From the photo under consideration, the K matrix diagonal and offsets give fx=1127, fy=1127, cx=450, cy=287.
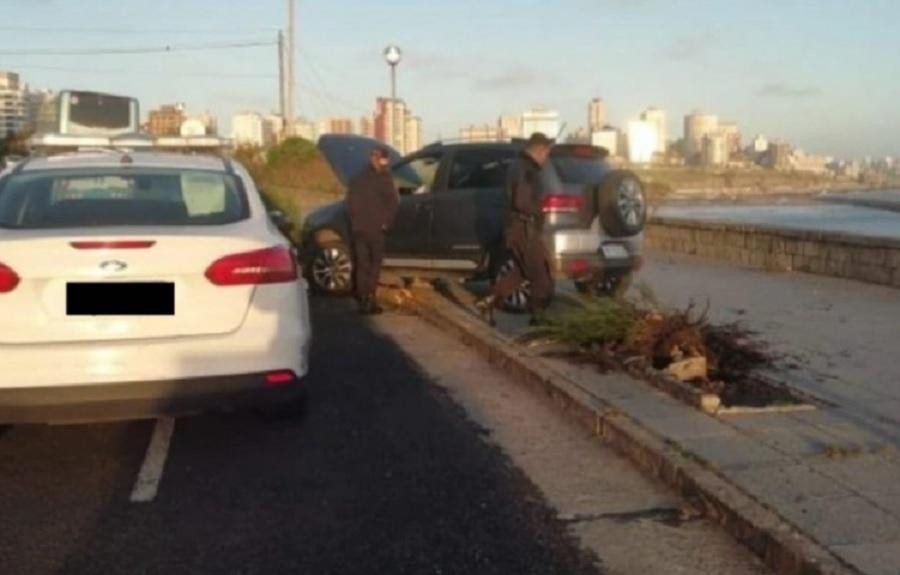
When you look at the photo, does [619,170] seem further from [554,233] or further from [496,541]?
[496,541]

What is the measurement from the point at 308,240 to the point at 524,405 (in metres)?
6.89

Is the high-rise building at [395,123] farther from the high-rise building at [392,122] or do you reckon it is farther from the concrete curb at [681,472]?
the concrete curb at [681,472]

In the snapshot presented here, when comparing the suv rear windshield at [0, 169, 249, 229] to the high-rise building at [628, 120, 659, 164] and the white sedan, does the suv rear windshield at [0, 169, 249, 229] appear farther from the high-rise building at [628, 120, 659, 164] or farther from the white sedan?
the high-rise building at [628, 120, 659, 164]

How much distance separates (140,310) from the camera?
5773 mm

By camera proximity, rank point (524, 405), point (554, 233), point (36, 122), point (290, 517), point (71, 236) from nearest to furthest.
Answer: point (290, 517) → point (71, 236) → point (524, 405) → point (554, 233) → point (36, 122)

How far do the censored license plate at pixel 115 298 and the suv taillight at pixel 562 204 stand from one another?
602 centimetres

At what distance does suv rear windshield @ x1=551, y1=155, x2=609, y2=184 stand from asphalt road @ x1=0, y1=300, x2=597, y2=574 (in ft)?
14.1

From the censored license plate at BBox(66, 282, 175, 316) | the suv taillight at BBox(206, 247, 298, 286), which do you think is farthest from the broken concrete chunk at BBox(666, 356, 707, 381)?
the censored license plate at BBox(66, 282, 175, 316)

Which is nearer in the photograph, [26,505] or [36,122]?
[26,505]

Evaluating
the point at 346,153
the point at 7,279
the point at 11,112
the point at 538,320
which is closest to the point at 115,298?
the point at 7,279

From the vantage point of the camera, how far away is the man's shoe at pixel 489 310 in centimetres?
1071

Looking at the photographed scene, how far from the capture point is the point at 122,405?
5.78 meters

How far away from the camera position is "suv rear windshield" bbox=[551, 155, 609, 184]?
1152cm

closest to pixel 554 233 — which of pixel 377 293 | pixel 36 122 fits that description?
pixel 377 293
